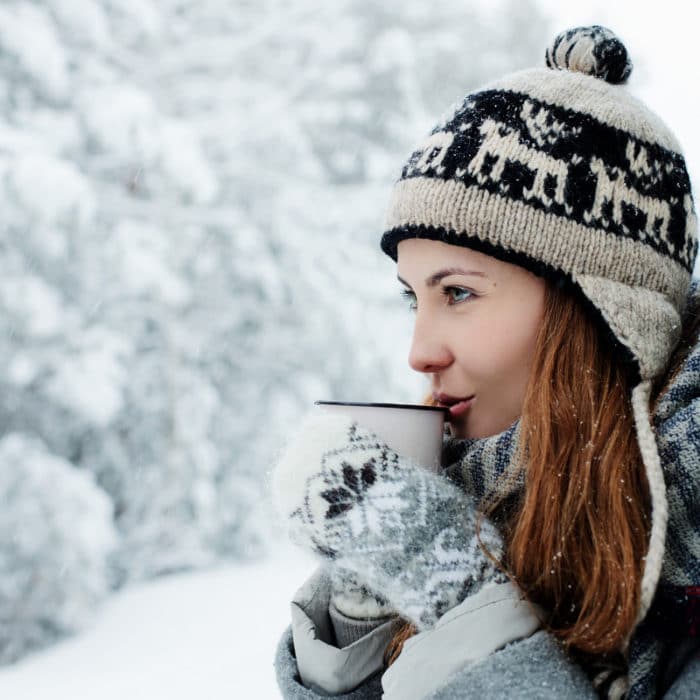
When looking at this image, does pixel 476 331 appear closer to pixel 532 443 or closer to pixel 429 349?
pixel 429 349

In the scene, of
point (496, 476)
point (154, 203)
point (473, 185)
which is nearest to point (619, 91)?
point (473, 185)

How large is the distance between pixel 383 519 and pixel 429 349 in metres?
0.35

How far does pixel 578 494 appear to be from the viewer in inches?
38.9

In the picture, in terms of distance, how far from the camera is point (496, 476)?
1.12m

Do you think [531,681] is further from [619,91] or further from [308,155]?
[308,155]

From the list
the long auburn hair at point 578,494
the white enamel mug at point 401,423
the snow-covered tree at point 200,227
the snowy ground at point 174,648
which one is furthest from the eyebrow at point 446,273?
the snow-covered tree at point 200,227

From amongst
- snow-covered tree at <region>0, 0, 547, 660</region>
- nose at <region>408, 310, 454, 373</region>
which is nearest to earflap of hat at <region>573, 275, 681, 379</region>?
nose at <region>408, 310, 454, 373</region>

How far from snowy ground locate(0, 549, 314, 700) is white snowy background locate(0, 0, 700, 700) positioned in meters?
0.02

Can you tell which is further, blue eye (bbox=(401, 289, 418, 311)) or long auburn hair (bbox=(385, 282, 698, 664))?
blue eye (bbox=(401, 289, 418, 311))

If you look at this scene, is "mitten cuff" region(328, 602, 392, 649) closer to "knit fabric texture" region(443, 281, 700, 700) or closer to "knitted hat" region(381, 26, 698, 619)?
"knit fabric texture" region(443, 281, 700, 700)

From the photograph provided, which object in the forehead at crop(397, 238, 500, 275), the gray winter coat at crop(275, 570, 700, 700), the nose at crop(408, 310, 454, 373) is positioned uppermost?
the forehead at crop(397, 238, 500, 275)

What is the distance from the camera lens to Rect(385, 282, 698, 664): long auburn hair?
2.96 feet

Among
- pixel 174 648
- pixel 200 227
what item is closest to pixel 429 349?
pixel 174 648

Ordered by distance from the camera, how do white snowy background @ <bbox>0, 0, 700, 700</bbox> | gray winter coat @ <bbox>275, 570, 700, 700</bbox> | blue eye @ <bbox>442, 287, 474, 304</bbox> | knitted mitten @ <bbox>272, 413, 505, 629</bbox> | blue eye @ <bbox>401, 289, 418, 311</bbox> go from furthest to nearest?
1. white snowy background @ <bbox>0, 0, 700, 700</bbox>
2. blue eye @ <bbox>401, 289, 418, 311</bbox>
3. blue eye @ <bbox>442, 287, 474, 304</bbox>
4. knitted mitten @ <bbox>272, 413, 505, 629</bbox>
5. gray winter coat @ <bbox>275, 570, 700, 700</bbox>
